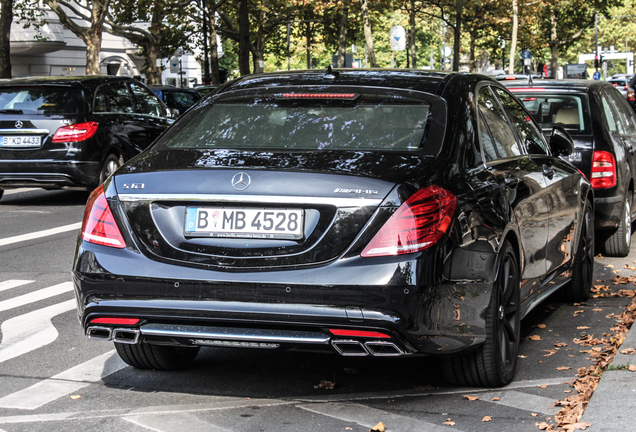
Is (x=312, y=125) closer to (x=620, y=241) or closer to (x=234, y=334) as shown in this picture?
(x=234, y=334)

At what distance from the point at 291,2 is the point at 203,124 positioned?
4576 cm

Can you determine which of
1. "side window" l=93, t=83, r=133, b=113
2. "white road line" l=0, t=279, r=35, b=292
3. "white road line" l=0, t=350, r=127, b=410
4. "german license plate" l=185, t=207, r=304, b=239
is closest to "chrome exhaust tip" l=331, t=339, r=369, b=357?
"german license plate" l=185, t=207, r=304, b=239

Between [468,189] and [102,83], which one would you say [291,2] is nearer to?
[102,83]

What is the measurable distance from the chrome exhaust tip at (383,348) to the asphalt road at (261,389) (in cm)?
34

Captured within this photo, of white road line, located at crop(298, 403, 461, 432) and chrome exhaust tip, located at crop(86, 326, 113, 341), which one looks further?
chrome exhaust tip, located at crop(86, 326, 113, 341)

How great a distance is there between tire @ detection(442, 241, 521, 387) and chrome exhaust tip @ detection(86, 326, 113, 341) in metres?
1.58

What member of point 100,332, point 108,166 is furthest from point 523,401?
point 108,166

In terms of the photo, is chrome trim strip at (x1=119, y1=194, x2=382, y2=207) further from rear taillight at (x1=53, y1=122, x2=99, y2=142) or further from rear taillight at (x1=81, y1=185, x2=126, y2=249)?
rear taillight at (x1=53, y1=122, x2=99, y2=142)

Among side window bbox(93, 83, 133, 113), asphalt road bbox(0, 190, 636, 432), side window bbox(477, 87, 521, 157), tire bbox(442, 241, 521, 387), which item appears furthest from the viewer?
side window bbox(93, 83, 133, 113)

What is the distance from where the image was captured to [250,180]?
4.15 meters

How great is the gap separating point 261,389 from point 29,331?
6.93 feet

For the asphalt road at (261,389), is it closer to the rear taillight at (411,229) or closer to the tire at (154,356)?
the tire at (154,356)

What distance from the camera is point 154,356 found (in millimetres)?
5059

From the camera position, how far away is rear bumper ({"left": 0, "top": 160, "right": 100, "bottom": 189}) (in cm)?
1309
